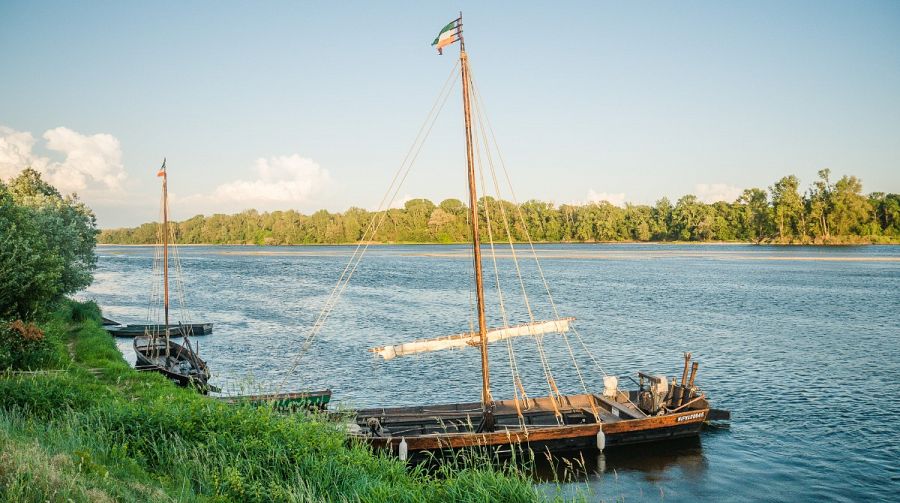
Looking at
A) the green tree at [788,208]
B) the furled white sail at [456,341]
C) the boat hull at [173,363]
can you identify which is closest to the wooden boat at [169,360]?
the boat hull at [173,363]

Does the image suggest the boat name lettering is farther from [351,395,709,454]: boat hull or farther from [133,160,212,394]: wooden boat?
[133,160,212,394]: wooden boat

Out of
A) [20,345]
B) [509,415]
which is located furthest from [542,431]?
[20,345]

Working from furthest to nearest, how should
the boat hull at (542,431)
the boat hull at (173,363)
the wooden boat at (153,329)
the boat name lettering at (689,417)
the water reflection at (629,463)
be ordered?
1. the wooden boat at (153,329)
2. the boat hull at (173,363)
3. the boat name lettering at (689,417)
4. the water reflection at (629,463)
5. the boat hull at (542,431)

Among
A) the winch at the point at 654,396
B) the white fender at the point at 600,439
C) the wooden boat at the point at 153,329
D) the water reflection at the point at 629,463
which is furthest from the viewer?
the wooden boat at the point at 153,329

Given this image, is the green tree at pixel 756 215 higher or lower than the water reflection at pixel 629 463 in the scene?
higher

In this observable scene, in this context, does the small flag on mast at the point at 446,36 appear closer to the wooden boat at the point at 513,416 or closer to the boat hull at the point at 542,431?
the wooden boat at the point at 513,416

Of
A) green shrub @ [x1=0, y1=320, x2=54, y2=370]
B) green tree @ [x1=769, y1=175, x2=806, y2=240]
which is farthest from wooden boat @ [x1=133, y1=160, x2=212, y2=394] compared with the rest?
green tree @ [x1=769, y1=175, x2=806, y2=240]

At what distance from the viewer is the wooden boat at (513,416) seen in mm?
20281

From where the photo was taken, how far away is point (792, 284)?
80312mm

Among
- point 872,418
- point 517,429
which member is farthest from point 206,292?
point 872,418

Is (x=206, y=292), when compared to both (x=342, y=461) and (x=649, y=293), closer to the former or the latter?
(x=649, y=293)

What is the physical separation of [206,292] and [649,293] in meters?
59.5

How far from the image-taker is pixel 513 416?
23.1m

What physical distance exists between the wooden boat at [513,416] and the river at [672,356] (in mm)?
1042
